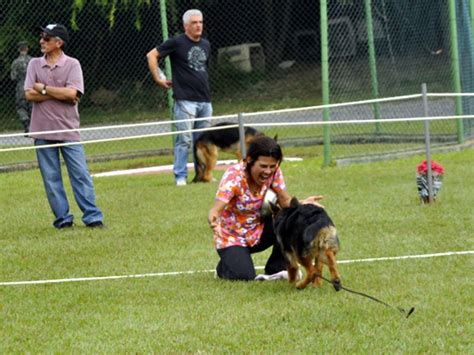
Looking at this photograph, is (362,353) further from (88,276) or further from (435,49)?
(435,49)

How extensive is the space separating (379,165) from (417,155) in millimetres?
1109

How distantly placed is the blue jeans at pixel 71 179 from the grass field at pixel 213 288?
0.21 metres

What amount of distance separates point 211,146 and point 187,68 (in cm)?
103

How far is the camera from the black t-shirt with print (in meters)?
13.9

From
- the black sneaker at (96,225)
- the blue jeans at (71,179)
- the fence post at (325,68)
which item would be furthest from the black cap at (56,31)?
the fence post at (325,68)

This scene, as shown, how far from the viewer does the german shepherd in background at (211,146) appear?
1393cm

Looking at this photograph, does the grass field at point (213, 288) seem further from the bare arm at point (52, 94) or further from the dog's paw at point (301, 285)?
the bare arm at point (52, 94)

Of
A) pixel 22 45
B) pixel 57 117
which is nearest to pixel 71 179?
pixel 57 117

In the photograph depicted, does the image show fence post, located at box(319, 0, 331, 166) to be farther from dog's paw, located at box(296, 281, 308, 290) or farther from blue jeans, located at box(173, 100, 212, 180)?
dog's paw, located at box(296, 281, 308, 290)

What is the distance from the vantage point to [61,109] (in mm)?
10641

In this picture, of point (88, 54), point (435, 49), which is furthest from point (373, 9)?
point (88, 54)

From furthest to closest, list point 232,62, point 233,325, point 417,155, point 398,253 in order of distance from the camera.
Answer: point 232,62 → point 417,155 → point 398,253 → point 233,325

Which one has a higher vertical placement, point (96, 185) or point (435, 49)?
point (435, 49)

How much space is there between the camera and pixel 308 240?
7016 mm
